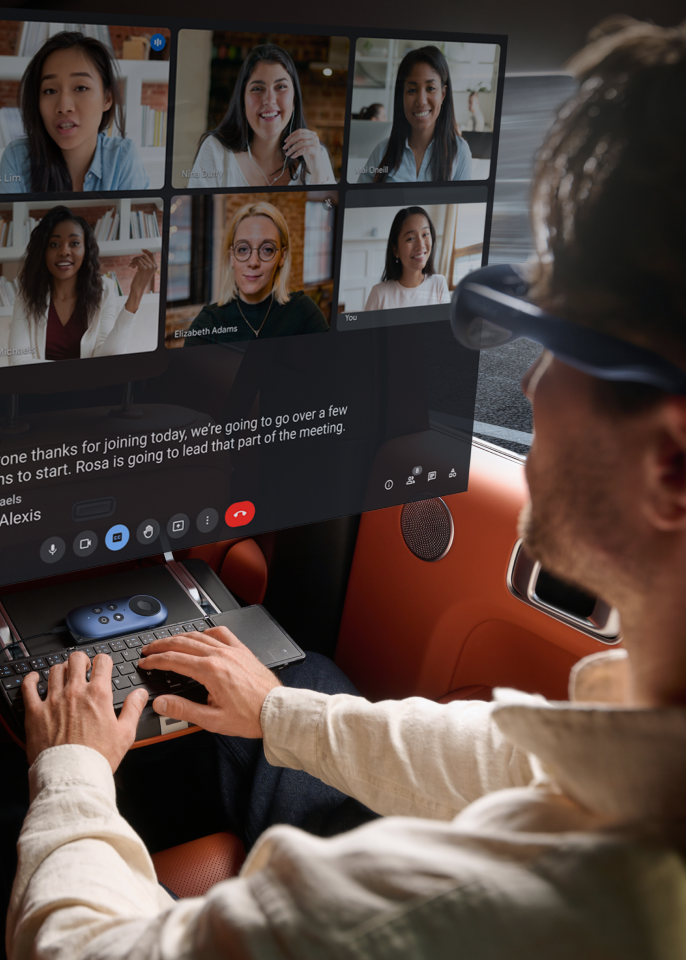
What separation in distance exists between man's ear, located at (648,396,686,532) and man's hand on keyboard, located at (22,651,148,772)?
74 centimetres

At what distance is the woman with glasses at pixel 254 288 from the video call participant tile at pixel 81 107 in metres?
0.13

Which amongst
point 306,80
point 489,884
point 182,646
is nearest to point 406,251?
point 306,80

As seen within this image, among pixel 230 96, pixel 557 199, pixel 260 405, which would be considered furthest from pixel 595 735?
pixel 230 96

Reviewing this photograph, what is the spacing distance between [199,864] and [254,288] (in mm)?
820

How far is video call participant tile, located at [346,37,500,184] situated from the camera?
1.13 metres

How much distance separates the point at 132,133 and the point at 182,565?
711 mm

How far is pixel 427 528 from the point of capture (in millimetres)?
1639

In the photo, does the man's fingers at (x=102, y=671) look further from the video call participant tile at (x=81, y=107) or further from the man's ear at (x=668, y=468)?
the man's ear at (x=668, y=468)

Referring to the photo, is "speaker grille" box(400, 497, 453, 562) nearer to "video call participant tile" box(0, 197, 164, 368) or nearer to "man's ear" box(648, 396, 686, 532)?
"video call participant tile" box(0, 197, 164, 368)

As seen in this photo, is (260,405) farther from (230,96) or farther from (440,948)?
(440,948)

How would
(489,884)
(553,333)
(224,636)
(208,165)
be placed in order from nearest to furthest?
1. (489,884)
2. (553,333)
3. (208,165)
4. (224,636)

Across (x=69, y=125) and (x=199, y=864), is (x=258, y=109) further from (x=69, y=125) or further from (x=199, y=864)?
(x=199, y=864)

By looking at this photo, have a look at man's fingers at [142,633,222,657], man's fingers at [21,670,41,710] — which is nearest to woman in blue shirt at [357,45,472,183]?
man's fingers at [142,633,222,657]

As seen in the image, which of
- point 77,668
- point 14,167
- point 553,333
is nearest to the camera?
point 553,333
